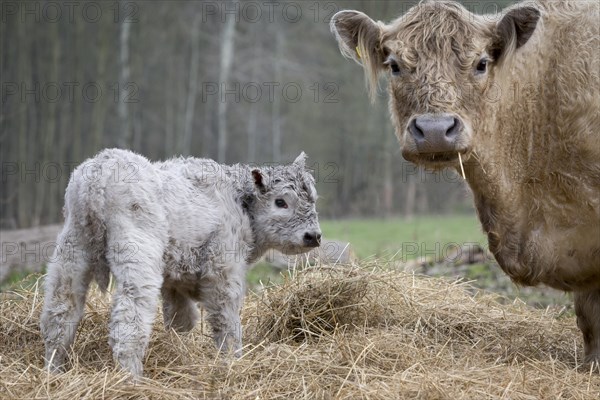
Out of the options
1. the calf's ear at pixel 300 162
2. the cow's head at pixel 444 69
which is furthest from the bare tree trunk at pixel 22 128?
the cow's head at pixel 444 69

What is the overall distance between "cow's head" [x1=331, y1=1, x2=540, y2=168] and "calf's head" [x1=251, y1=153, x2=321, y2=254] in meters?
0.94

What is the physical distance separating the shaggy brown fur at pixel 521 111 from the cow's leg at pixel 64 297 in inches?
93.9

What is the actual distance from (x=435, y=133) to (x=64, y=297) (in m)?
2.74

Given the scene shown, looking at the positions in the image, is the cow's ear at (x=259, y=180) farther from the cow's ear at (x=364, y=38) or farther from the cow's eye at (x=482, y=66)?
the cow's eye at (x=482, y=66)

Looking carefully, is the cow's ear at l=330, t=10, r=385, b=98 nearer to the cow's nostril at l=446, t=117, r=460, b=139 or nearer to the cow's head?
the cow's head

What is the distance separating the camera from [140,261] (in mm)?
5023

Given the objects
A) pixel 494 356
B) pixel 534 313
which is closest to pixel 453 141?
pixel 494 356

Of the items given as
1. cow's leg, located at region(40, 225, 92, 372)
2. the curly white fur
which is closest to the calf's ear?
the curly white fur

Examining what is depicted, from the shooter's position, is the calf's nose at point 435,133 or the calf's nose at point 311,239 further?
the calf's nose at point 311,239

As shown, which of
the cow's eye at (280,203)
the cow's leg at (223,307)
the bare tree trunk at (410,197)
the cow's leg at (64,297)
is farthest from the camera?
the bare tree trunk at (410,197)

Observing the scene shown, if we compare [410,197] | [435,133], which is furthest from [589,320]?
[410,197]

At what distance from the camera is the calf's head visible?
6.30 meters

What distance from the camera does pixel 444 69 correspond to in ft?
18.4

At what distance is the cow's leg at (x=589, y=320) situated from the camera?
252 inches
